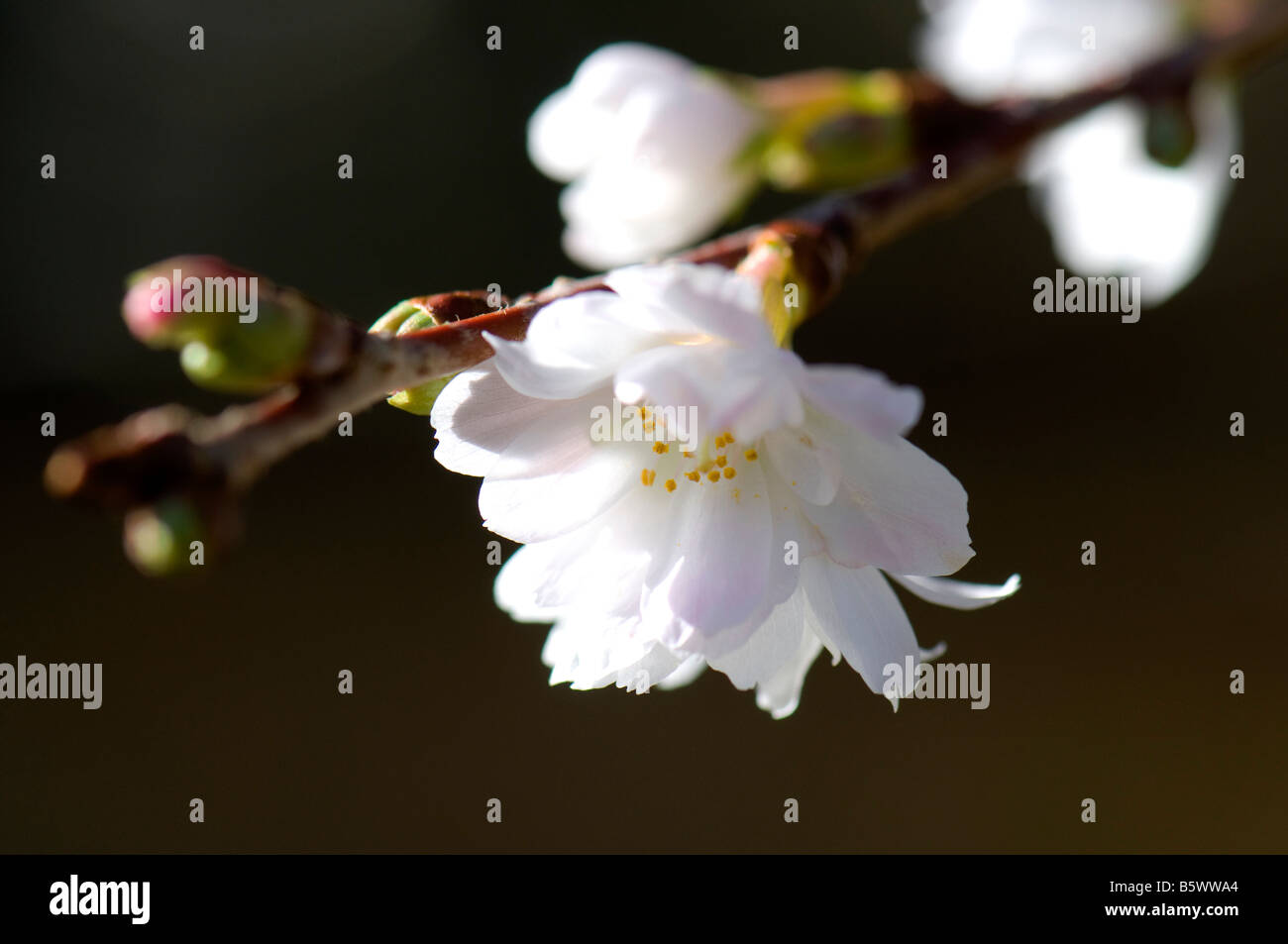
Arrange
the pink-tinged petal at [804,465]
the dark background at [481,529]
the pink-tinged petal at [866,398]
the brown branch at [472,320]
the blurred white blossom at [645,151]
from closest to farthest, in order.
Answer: the brown branch at [472,320]
the pink-tinged petal at [866,398]
the pink-tinged petal at [804,465]
the blurred white blossom at [645,151]
the dark background at [481,529]

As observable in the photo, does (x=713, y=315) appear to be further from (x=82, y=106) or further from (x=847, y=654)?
(x=82, y=106)

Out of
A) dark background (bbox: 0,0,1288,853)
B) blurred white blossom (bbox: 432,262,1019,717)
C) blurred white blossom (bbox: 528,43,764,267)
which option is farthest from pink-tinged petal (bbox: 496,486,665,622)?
dark background (bbox: 0,0,1288,853)

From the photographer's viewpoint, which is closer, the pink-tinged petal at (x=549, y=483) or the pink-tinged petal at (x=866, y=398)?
the pink-tinged petal at (x=866, y=398)

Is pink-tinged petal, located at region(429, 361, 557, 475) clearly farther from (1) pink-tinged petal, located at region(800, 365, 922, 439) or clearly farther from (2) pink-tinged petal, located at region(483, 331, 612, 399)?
(1) pink-tinged petal, located at region(800, 365, 922, 439)

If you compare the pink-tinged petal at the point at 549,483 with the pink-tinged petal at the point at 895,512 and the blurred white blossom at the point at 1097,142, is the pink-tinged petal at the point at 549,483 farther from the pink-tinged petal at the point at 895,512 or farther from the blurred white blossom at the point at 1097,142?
the blurred white blossom at the point at 1097,142

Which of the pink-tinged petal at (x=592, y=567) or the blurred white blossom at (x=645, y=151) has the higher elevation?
the blurred white blossom at (x=645, y=151)

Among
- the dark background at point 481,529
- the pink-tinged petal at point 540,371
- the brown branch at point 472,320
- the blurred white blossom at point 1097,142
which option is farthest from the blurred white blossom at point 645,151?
the dark background at point 481,529
